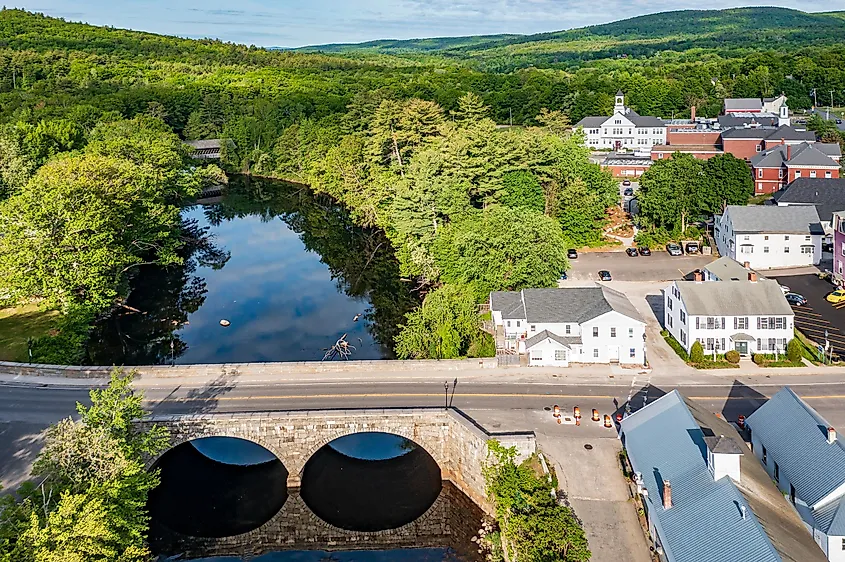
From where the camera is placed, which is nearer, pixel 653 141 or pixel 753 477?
pixel 753 477

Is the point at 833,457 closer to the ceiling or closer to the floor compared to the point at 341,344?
closer to the ceiling

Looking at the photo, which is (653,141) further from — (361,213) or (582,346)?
(582,346)

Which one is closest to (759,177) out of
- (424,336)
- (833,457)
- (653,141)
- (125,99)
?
(653,141)

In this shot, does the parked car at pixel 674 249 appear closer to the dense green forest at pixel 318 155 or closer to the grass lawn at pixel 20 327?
the dense green forest at pixel 318 155

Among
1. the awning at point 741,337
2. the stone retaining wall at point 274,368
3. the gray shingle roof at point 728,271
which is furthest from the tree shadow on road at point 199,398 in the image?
the gray shingle roof at point 728,271

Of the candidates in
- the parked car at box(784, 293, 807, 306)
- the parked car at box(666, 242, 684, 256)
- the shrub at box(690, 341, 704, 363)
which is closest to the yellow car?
the parked car at box(784, 293, 807, 306)

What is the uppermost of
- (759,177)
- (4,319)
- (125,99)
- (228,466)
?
(125,99)

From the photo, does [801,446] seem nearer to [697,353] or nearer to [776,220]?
[697,353]
